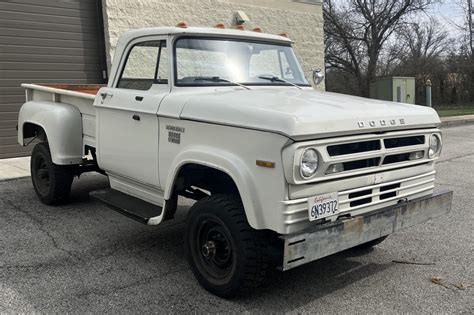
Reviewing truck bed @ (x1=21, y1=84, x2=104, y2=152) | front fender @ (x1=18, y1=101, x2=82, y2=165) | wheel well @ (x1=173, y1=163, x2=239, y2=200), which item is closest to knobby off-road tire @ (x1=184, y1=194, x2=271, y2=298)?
wheel well @ (x1=173, y1=163, x2=239, y2=200)

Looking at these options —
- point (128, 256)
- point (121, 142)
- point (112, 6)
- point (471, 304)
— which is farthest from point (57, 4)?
point (471, 304)

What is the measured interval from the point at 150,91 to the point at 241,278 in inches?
78.4

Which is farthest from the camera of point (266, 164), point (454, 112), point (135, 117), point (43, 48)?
point (454, 112)

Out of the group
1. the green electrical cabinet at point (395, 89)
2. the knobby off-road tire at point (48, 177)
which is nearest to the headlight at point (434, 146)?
the knobby off-road tire at point (48, 177)

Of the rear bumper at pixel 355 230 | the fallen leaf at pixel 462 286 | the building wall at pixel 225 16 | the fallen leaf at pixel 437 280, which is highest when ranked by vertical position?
the building wall at pixel 225 16

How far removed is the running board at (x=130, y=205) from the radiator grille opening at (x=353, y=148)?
5.49 feet

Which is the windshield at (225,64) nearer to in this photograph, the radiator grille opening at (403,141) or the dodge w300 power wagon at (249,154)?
the dodge w300 power wagon at (249,154)

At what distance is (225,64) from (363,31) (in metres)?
30.0

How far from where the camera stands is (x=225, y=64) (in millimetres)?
4566

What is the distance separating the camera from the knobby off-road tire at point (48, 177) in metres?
6.02

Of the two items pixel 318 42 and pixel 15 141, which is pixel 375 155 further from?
pixel 318 42

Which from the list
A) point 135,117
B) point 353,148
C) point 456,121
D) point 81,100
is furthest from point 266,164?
point 456,121

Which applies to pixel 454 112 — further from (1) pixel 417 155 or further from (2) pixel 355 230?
(2) pixel 355 230

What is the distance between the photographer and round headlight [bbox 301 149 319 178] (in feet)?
10.6
